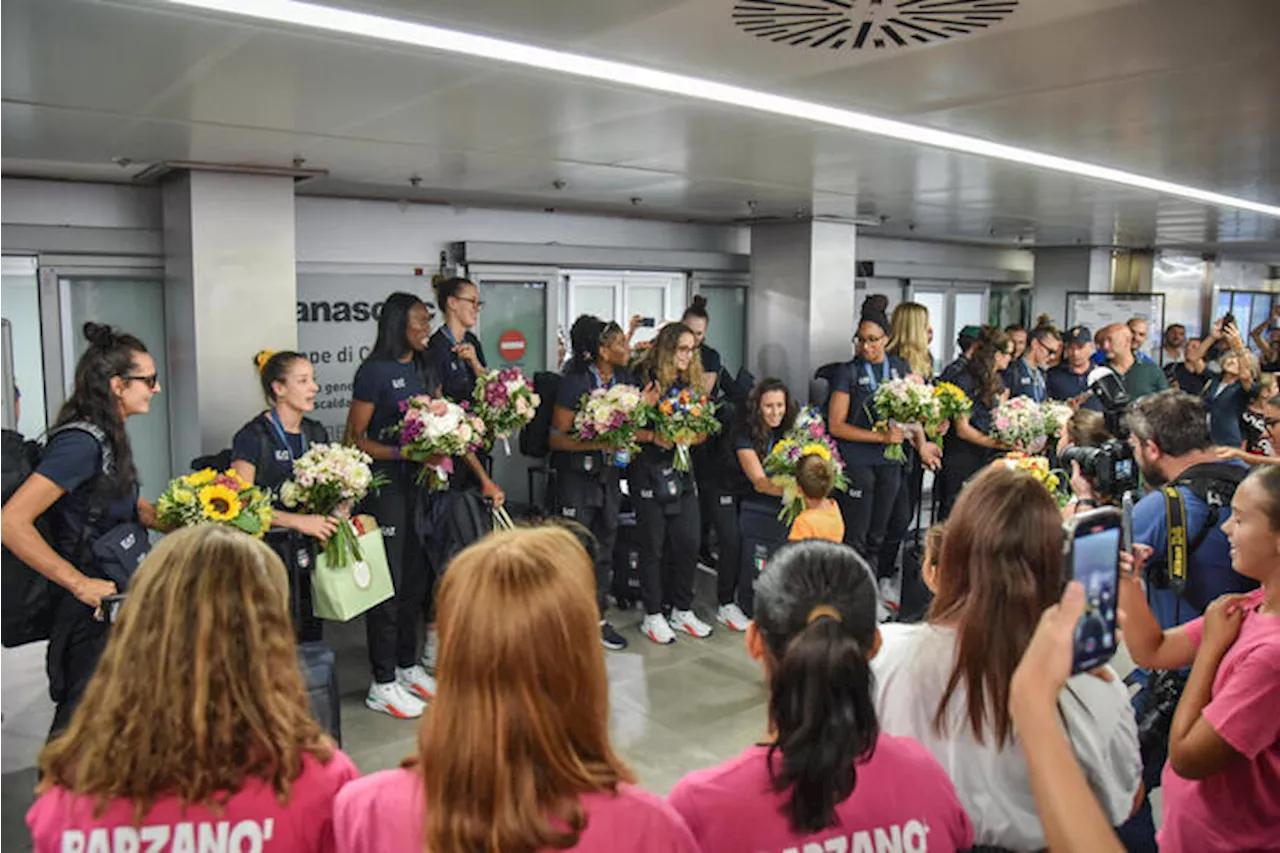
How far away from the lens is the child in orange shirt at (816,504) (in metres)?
4.57

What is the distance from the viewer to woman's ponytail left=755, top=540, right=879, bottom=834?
4.60 feet

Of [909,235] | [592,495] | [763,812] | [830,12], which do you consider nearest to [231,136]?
[592,495]

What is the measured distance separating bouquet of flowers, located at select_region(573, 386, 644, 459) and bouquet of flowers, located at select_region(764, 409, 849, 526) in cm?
76

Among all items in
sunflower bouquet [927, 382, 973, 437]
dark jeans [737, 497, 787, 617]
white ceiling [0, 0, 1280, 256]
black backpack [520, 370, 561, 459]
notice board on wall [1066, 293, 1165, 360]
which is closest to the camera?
white ceiling [0, 0, 1280, 256]

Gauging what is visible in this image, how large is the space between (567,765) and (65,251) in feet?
19.4

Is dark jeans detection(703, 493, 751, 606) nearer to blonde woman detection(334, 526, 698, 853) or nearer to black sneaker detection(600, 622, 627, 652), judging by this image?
black sneaker detection(600, 622, 627, 652)

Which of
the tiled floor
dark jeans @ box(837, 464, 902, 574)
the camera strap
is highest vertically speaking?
the camera strap

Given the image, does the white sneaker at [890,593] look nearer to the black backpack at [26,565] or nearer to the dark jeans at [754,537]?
the dark jeans at [754,537]

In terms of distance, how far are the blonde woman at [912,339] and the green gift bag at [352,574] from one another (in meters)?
3.75

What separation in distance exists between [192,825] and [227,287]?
184 inches

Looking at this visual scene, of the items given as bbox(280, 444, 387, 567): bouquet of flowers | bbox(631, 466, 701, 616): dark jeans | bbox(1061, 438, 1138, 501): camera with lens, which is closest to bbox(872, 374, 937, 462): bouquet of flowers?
bbox(631, 466, 701, 616): dark jeans

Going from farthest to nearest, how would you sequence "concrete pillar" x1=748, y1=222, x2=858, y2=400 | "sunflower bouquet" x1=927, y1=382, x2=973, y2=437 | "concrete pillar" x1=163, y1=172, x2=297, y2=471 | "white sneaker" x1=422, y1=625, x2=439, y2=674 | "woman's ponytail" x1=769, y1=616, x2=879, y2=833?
1. "concrete pillar" x1=748, y1=222, x2=858, y2=400
2. "sunflower bouquet" x1=927, y1=382, x2=973, y2=437
3. "concrete pillar" x1=163, y1=172, x2=297, y2=471
4. "white sneaker" x1=422, y1=625, x2=439, y2=674
5. "woman's ponytail" x1=769, y1=616, x2=879, y2=833

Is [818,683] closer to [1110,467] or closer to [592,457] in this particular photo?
[1110,467]

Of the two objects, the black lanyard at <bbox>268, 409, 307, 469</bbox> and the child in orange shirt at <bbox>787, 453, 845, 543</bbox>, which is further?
the child in orange shirt at <bbox>787, 453, 845, 543</bbox>
